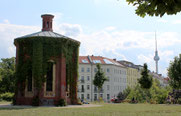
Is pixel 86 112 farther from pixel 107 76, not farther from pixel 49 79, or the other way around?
pixel 107 76

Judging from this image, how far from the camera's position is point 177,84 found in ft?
121

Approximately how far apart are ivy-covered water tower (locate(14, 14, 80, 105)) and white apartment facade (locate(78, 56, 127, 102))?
5037cm

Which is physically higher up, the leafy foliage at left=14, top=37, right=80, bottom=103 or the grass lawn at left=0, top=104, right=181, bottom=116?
the leafy foliage at left=14, top=37, right=80, bottom=103

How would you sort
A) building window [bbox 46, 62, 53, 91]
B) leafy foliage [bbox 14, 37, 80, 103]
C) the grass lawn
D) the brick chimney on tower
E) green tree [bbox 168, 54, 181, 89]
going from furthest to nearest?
green tree [bbox 168, 54, 181, 89], the brick chimney on tower, building window [bbox 46, 62, 53, 91], leafy foliage [bbox 14, 37, 80, 103], the grass lawn

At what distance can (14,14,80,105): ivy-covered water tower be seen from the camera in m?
29.4

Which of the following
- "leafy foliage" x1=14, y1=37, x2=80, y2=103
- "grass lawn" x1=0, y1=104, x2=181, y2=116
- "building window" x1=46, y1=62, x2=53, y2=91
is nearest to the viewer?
"grass lawn" x1=0, y1=104, x2=181, y2=116

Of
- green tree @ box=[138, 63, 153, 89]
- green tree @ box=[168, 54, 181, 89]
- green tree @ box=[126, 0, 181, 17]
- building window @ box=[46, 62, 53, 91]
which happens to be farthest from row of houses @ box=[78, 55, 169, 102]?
green tree @ box=[126, 0, 181, 17]

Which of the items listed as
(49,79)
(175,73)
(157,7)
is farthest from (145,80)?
(157,7)

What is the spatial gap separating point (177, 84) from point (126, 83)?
67114mm

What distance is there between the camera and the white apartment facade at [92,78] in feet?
277

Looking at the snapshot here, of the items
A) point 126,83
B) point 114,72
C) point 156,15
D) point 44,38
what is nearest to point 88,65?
point 114,72

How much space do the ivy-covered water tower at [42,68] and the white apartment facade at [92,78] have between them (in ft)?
165

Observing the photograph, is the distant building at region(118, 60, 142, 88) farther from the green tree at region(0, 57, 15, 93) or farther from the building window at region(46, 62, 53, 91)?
the building window at region(46, 62, 53, 91)

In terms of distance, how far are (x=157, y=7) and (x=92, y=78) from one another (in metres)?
80.7
